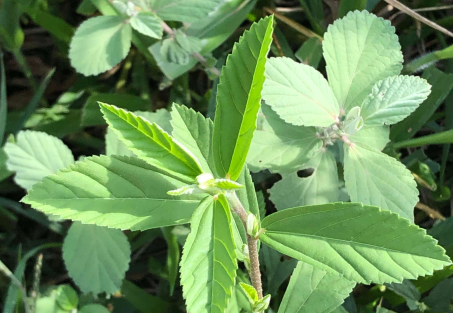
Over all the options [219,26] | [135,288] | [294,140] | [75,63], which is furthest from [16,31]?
[294,140]

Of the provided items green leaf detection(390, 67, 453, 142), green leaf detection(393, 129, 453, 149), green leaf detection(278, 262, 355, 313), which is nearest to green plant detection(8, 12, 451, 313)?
green leaf detection(278, 262, 355, 313)

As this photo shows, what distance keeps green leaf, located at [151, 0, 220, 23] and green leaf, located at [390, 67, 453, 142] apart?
0.69 m

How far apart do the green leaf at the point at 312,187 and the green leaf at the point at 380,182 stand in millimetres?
78

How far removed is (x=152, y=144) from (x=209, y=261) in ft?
0.66

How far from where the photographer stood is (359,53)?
990mm

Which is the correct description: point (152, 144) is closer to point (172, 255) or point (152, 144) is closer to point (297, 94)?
point (297, 94)

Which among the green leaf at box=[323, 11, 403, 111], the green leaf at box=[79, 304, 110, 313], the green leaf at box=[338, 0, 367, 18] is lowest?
the green leaf at box=[79, 304, 110, 313]

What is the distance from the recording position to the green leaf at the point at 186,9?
45.4 inches

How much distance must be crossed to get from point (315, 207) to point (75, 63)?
895 millimetres

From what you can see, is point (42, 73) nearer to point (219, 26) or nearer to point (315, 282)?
point (219, 26)

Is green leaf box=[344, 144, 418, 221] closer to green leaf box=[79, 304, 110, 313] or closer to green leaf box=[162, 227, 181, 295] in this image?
green leaf box=[162, 227, 181, 295]

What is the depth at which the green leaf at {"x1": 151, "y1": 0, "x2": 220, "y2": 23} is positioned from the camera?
115 centimetres

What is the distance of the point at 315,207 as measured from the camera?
0.65 meters

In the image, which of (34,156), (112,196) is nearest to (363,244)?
(112,196)
